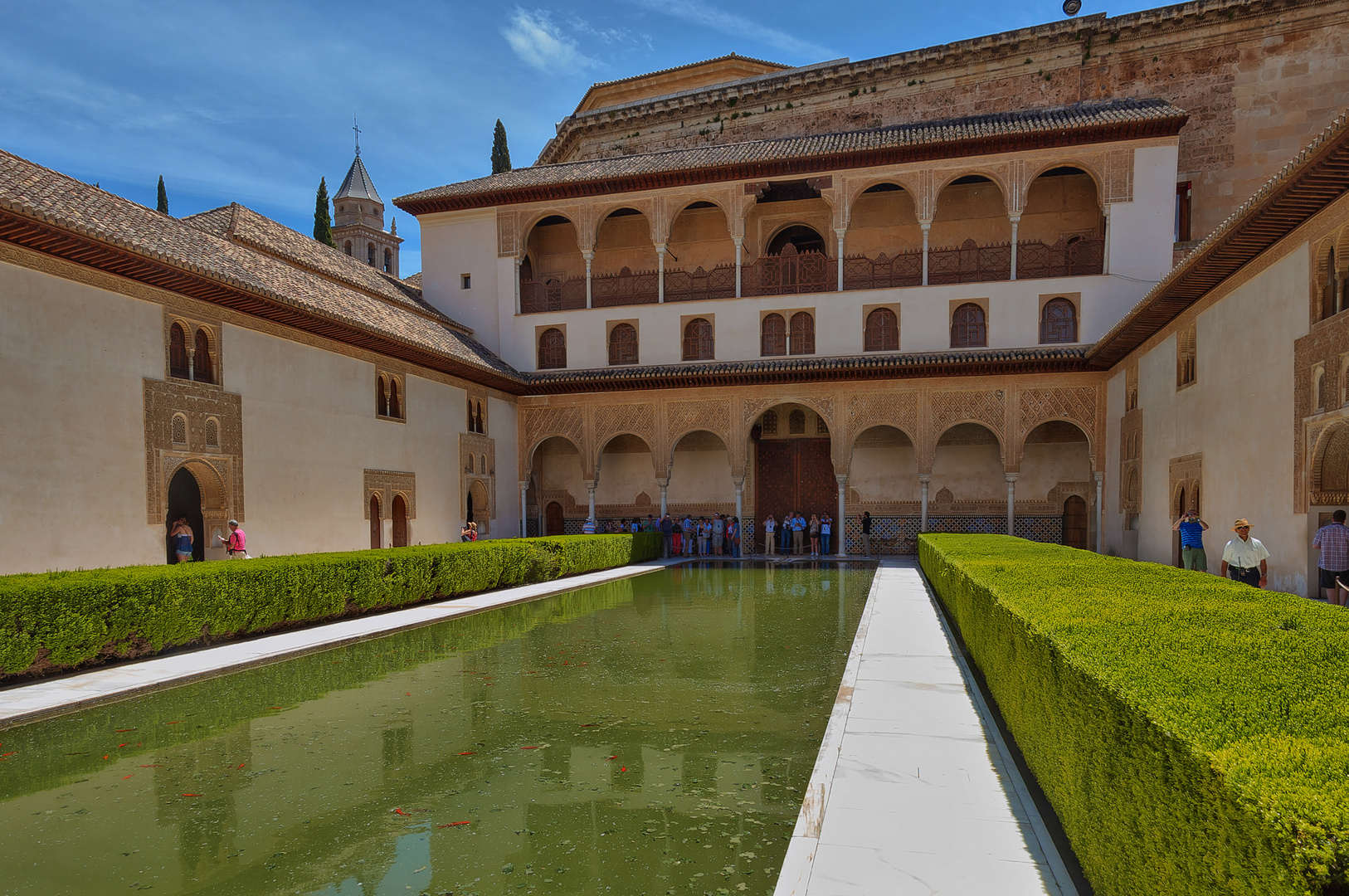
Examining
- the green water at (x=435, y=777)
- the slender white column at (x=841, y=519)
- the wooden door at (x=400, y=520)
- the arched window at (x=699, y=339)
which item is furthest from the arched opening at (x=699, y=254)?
the green water at (x=435, y=777)

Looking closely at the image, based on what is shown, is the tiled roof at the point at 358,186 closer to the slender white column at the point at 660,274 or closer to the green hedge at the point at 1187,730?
the slender white column at the point at 660,274

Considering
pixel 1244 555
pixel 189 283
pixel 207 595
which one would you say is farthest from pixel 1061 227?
pixel 207 595

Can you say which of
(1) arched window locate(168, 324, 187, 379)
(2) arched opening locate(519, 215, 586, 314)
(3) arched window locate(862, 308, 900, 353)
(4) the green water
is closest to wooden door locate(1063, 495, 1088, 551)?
(3) arched window locate(862, 308, 900, 353)

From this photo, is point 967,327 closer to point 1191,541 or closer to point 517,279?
point 1191,541

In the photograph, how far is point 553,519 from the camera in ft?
82.0

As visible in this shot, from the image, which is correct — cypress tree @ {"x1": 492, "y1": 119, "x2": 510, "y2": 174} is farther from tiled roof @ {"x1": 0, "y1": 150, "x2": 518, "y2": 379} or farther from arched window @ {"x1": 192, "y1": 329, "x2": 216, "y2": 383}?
arched window @ {"x1": 192, "y1": 329, "x2": 216, "y2": 383}

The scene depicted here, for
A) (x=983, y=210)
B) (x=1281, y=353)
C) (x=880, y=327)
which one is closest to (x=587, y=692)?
(x=1281, y=353)

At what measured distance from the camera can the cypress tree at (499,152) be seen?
3706 cm

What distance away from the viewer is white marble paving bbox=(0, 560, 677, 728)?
6262mm

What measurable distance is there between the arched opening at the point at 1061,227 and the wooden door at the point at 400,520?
15452 millimetres

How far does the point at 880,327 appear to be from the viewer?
70.8 feet

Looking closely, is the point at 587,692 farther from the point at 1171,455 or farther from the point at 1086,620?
the point at 1171,455

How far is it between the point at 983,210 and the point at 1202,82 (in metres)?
7.00

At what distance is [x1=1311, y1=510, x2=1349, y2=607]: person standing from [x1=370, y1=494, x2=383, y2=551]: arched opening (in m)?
15.1
